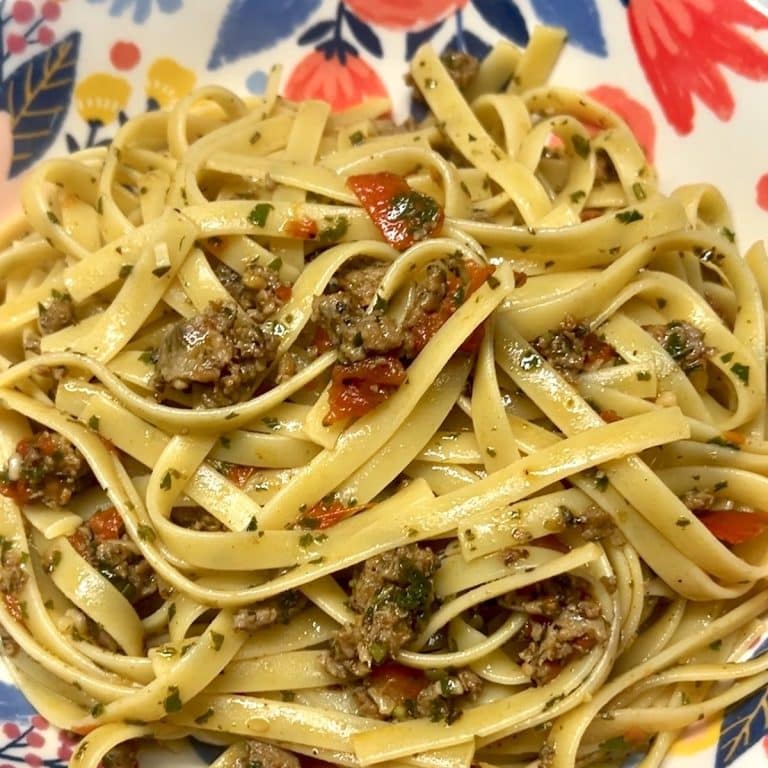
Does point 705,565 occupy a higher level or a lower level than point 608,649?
higher

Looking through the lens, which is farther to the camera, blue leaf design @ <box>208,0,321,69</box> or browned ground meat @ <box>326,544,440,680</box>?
blue leaf design @ <box>208,0,321,69</box>

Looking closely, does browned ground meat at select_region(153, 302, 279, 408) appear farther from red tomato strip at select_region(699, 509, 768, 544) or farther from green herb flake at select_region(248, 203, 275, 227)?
red tomato strip at select_region(699, 509, 768, 544)

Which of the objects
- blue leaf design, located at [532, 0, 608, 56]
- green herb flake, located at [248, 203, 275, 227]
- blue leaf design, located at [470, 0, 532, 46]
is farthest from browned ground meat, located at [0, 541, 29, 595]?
blue leaf design, located at [532, 0, 608, 56]

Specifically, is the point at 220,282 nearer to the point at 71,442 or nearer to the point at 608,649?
the point at 71,442

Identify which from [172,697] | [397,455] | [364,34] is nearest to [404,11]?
[364,34]

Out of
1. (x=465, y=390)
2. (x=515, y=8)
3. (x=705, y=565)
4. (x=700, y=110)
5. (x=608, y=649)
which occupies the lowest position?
(x=608, y=649)

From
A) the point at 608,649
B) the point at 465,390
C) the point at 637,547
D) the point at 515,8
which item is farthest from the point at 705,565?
the point at 515,8
